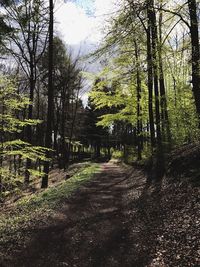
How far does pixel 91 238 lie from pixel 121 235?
0.73m

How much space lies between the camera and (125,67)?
71.3 feet

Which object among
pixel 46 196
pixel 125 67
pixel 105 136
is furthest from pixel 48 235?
pixel 105 136

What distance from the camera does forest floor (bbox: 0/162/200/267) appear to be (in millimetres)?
6145

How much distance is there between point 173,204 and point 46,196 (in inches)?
229

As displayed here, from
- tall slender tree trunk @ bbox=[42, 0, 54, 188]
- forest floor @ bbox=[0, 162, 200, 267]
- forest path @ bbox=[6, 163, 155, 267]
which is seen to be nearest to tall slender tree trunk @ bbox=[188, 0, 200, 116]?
forest floor @ bbox=[0, 162, 200, 267]

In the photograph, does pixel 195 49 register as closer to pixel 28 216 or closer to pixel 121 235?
pixel 121 235

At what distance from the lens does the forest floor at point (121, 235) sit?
6.14 meters

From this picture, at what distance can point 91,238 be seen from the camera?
7.57 m

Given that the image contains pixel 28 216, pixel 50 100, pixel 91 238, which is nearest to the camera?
pixel 91 238

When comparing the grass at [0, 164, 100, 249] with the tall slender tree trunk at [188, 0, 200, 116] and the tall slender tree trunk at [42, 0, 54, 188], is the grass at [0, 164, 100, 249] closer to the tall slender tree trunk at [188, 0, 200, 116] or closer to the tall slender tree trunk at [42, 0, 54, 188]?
the tall slender tree trunk at [42, 0, 54, 188]

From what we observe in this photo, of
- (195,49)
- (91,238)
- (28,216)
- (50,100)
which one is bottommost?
(91,238)

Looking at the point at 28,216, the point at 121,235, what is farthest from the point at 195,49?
the point at 28,216

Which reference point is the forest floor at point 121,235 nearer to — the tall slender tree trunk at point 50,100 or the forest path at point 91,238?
the forest path at point 91,238

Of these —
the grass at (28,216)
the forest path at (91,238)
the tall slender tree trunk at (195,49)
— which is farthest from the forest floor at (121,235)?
the tall slender tree trunk at (195,49)
